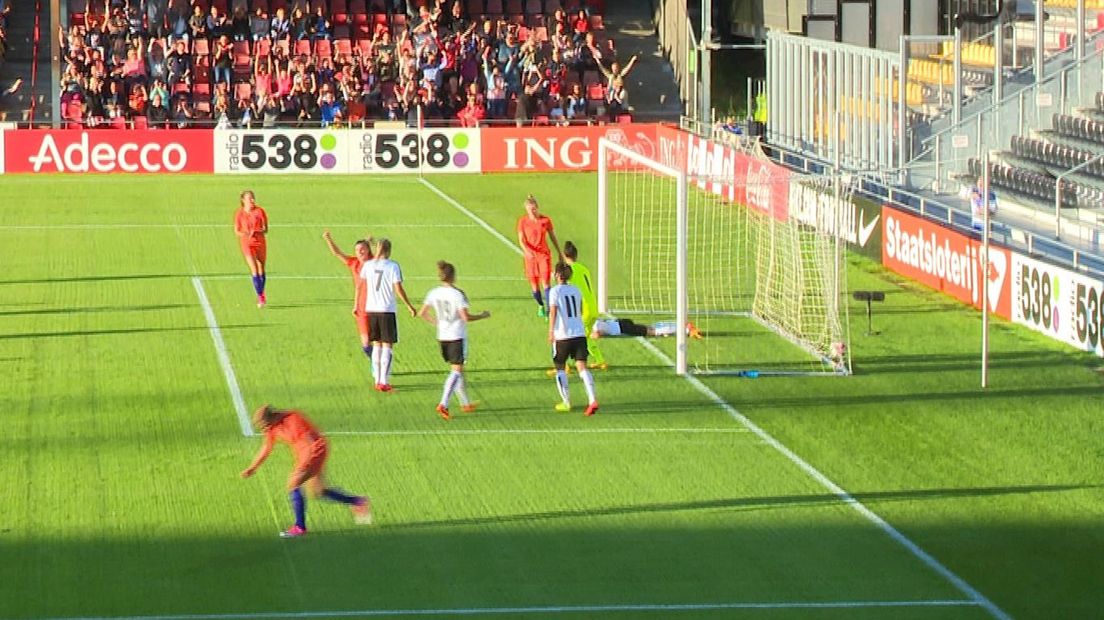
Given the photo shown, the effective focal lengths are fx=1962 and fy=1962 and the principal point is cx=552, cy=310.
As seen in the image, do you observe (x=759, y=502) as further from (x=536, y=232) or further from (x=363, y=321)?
(x=536, y=232)

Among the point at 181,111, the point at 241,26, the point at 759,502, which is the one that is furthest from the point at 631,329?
the point at 241,26

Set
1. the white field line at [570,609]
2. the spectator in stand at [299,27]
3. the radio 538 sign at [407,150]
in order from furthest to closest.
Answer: the spectator in stand at [299,27] < the radio 538 sign at [407,150] < the white field line at [570,609]

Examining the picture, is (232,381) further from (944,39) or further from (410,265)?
(944,39)

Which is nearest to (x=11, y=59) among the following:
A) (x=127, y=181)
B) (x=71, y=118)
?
(x=71, y=118)

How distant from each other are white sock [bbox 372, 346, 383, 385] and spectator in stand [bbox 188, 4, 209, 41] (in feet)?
112

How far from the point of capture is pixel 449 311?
2097 cm

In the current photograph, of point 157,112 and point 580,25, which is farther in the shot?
point 580,25

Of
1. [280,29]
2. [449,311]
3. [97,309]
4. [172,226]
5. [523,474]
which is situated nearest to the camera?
[523,474]

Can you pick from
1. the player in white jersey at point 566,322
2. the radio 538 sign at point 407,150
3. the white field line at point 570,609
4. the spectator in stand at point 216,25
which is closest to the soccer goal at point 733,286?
the player in white jersey at point 566,322

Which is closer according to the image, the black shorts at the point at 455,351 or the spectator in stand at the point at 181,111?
the black shorts at the point at 455,351

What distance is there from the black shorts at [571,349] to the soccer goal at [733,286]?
120 inches

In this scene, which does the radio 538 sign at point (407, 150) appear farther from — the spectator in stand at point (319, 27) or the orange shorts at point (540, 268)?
the orange shorts at point (540, 268)

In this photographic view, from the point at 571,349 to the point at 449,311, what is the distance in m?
1.37

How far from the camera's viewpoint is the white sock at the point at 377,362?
2266 cm
